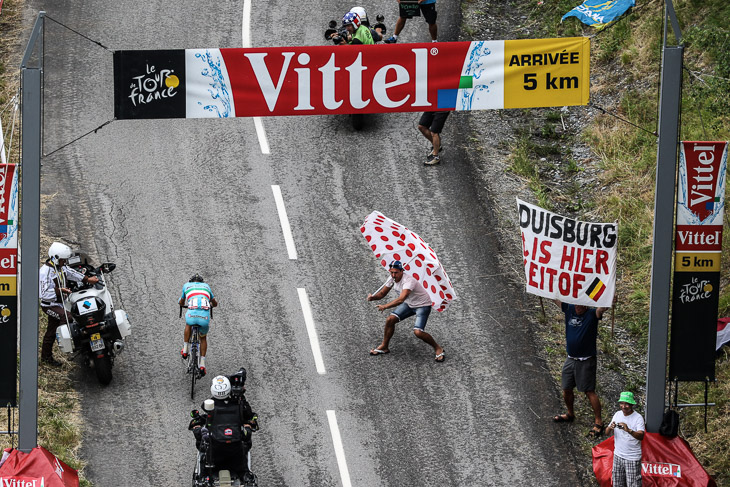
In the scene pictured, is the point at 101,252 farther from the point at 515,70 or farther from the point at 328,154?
the point at 515,70

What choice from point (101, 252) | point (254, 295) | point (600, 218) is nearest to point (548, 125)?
point (600, 218)

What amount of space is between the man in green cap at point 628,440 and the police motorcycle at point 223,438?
14.2ft

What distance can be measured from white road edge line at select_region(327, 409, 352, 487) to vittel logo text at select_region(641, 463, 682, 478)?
359 cm

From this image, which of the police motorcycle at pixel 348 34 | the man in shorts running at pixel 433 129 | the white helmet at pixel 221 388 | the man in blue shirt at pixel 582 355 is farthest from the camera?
the police motorcycle at pixel 348 34

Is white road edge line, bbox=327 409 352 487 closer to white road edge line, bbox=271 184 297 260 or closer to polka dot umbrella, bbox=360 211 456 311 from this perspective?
polka dot umbrella, bbox=360 211 456 311

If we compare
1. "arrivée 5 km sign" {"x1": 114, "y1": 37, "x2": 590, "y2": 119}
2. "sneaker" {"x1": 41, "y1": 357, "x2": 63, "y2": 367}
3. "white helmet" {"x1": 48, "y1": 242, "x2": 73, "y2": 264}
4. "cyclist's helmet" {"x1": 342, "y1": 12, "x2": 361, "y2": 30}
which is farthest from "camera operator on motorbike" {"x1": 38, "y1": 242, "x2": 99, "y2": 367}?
"cyclist's helmet" {"x1": 342, "y1": 12, "x2": 361, "y2": 30}

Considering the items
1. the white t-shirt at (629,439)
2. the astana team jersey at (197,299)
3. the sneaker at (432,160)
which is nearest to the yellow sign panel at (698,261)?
the white t-shirt at (629,439)

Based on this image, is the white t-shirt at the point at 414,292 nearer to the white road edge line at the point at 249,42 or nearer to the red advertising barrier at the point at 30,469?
the red advertising barrier at the point at 30,469

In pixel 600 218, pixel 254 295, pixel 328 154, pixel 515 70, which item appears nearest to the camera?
pixel 515 70

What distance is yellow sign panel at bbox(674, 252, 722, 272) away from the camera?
13500 mm

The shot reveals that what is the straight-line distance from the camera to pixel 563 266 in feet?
46.3

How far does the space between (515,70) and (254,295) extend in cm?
597

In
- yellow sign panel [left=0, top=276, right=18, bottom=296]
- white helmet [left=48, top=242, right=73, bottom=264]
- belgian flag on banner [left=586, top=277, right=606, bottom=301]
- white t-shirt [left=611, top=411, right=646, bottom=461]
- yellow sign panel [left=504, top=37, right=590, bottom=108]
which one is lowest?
white t-shirt [left=611, top=411, right=646, bottom=461]

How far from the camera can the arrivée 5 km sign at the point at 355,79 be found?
1343 cm
